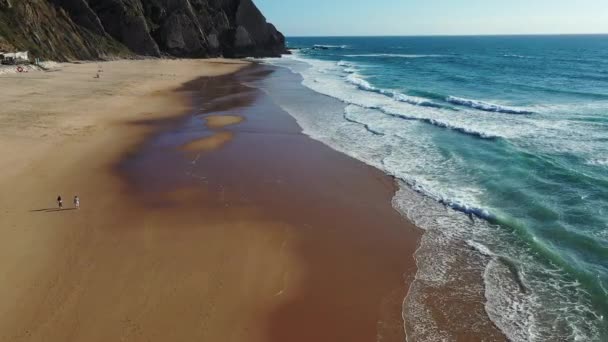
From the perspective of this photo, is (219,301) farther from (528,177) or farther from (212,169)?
(528,177)

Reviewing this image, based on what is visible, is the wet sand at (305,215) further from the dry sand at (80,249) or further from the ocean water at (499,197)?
the dry sand at (80,249)

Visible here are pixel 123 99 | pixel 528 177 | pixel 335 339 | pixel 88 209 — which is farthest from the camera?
pixel 123 99

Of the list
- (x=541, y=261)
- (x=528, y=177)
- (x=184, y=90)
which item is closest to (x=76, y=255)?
(x=541, y=261)

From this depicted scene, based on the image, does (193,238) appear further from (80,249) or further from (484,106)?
(484,106)

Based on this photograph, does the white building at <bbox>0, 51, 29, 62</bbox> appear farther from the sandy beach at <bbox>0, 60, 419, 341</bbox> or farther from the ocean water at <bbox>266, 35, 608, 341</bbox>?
the ocean water at <bbox>266, 35, 608, 341</bbox>

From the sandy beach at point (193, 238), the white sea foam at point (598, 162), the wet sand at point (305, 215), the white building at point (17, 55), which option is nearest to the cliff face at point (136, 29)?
the white building at point (17, 55)

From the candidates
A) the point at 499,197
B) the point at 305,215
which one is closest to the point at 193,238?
the point at 305,215
